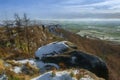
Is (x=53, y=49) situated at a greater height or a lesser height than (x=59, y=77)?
lesser

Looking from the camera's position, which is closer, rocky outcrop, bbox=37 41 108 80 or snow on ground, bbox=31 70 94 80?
snow on ground, bbox=31 70 94 80

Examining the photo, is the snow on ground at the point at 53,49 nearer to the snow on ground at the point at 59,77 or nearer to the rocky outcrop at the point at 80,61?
the rocky outcrop at the point at 80,61

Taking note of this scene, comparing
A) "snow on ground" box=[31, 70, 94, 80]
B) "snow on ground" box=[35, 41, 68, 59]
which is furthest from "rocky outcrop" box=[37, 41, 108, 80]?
"snow on ground" box=[31, 70, 94, 80]

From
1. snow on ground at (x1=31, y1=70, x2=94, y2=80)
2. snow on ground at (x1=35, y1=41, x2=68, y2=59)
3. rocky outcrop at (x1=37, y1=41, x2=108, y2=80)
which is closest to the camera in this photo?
snow on ground at (x1=31, y1=70, x2=94, y2=80)

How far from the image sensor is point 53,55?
3578 cm

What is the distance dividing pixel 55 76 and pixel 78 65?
13586 millimetres

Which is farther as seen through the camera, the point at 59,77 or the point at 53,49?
the point at 53,49

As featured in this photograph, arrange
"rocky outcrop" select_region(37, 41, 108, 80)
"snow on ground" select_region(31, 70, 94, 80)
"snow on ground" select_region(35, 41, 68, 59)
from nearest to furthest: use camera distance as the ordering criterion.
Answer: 1. "snow on ground" select_region(31, 70, 94, 80)
2. "rocky outcrop" select_region(37, 41, 108, 80)
3. "snow on ground" select_region(35, 41, 68, 59)

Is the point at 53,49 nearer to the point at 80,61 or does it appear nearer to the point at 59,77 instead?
the point at 80,61

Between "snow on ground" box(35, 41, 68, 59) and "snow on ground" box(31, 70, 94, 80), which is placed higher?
"snow on ground" box(31, 70, 94, 80)

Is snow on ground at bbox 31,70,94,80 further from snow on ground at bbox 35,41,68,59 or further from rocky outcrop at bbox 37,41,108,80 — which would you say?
snow on ground at bbox 35,41,68,59

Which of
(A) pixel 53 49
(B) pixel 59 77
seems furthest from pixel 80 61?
(B) pixel 59 77


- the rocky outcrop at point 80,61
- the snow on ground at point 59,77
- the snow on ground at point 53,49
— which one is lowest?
the rocky outcrop at point 80,61

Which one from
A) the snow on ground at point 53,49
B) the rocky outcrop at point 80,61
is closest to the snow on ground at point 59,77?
the rocky outcrop at point 80,61
